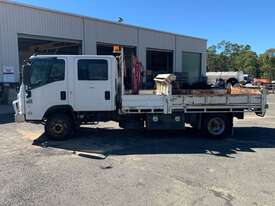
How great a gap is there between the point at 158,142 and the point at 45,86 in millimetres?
3624

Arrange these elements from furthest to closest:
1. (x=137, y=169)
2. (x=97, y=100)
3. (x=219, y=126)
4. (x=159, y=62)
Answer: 1. (x=159, y=62)
2. (x=219, y=126)
3. (x=97, y=100)
4. (x=137, y=169)

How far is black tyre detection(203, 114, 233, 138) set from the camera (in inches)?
414

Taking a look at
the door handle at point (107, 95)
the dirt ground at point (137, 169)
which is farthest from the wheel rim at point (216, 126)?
the door handle at point (107, 95)

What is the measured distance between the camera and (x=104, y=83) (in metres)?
9.90

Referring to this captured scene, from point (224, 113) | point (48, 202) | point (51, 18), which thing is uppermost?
point (51, 18)

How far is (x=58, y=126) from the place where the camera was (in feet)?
32.6

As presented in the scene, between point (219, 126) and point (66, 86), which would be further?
point (219, 126)

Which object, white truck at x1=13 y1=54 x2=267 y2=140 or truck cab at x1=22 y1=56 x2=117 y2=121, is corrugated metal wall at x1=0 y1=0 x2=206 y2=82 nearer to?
white truck at x1=13 y1=54 x2=267 y2=140

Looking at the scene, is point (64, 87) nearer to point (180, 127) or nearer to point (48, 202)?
point (180, 127)

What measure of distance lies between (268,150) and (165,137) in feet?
10.2

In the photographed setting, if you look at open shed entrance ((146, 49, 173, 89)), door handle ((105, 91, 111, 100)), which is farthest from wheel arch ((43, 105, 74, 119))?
open shed entrance ((146, 49, 173, 89))

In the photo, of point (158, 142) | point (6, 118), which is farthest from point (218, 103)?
point (6, 118)

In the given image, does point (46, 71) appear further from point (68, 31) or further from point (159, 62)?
point (159, 62)

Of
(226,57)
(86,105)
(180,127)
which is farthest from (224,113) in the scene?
(226,57)
